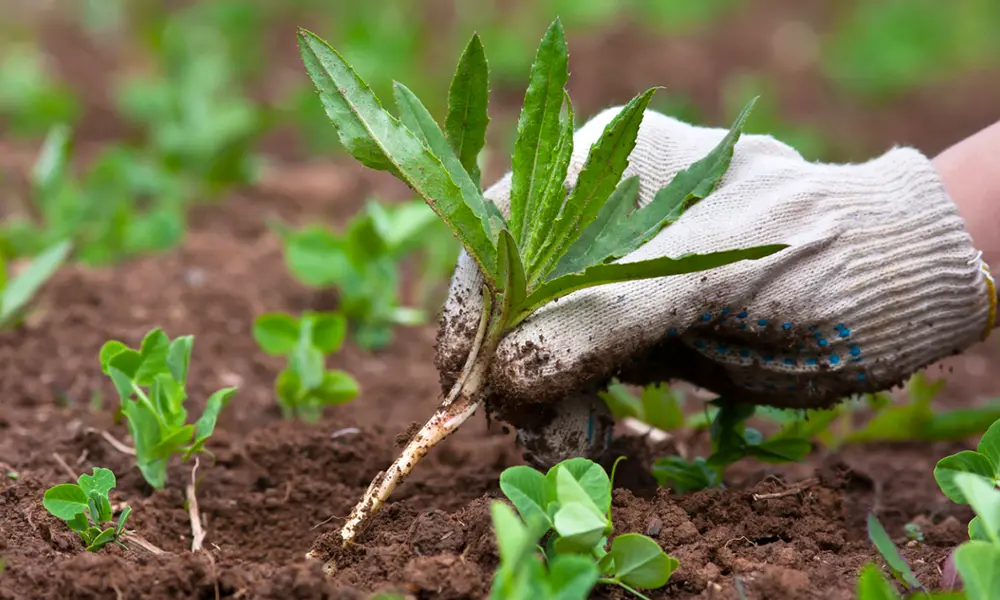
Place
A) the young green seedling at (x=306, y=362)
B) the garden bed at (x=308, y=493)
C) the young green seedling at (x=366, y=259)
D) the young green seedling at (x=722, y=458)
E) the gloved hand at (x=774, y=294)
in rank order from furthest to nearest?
the young green seedling at (x=366, y=259)
the young green seedling at (x=306, y=362)
the young green seedling at (x=722, y=458)
the gloved hand at (x=774, y=294)
the garden bed at (x=308, y=493)

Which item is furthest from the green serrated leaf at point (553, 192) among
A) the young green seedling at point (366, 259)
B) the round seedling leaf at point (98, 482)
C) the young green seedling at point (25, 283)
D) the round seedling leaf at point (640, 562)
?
the young green seedling at point (25, 283)

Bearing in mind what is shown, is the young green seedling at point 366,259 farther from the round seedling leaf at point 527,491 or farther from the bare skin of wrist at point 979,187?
the round seedling leaf at point 527,491

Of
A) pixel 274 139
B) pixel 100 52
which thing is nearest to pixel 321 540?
pixel 274 139

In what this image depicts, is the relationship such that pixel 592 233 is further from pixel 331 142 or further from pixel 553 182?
pixel 331 142

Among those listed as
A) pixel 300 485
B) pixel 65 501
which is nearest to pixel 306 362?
pixel 300 485

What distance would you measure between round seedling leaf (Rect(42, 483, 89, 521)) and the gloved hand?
55cm

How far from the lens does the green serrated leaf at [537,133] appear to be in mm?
1589

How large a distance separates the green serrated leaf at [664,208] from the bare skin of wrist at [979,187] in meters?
0.54

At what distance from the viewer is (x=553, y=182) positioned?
5.30 feet

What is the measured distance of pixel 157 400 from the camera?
1826mm

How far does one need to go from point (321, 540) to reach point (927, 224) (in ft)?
3.61

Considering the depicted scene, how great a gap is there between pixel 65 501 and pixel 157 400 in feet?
0.94

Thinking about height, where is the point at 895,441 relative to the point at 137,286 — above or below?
below

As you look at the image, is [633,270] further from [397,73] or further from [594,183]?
[397,73]
